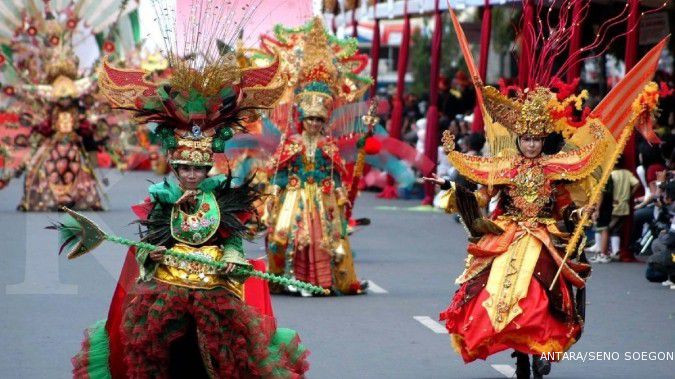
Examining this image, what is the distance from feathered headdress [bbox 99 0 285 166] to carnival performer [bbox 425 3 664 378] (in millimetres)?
1762

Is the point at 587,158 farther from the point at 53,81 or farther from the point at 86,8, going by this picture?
the point at 86,8

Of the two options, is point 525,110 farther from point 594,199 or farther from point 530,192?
point 594,199

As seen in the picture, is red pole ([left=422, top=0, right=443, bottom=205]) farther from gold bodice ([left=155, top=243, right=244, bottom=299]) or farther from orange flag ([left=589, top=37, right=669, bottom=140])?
gold bodice ([left=155, top=243, right=244, bottom=299])

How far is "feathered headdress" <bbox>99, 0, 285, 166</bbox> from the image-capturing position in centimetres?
876

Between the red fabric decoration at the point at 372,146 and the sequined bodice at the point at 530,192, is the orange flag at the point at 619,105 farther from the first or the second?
the red fabric decoration at the point at 372,146

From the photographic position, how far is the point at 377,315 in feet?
44.8

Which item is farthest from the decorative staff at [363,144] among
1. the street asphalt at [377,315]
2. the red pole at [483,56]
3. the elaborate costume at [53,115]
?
the elaborate costume at [53,115]

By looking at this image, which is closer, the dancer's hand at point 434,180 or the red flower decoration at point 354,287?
the dancer's hand at point 434,180

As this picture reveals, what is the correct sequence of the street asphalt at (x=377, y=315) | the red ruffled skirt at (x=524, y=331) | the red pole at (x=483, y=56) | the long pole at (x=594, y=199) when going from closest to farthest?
the red ruffled skirt at (x=524, y=331) → the long pole at (x=594, y=199) → the street asphalt at (x=377, y=315) → the red pole at (x=483, y=56)

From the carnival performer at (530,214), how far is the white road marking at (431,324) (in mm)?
2098


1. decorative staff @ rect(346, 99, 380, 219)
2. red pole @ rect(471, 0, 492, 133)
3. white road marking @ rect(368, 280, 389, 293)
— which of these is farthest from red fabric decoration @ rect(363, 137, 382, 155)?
red pole @ rect(471, 0, 492, 133)

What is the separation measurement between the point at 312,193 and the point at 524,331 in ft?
18.2

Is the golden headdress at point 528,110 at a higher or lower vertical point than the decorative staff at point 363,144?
higher

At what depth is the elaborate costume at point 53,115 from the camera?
24.7 m
